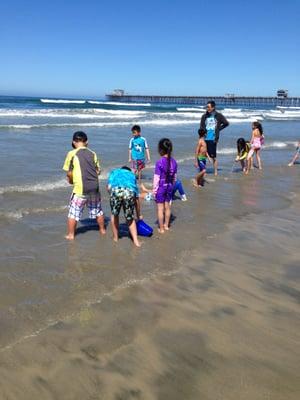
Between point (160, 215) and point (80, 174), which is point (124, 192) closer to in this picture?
point (80, 174)

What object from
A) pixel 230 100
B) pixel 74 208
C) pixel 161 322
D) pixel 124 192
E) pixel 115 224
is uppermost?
pixel 230 100

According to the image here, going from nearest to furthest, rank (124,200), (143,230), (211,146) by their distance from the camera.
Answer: (124,200)
(143,230)
(211,146)

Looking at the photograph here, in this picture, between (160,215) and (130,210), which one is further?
(160,215)

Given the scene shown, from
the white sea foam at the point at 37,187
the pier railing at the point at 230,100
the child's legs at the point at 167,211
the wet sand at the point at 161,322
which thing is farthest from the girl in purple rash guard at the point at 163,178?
the pier railing at the point at 230,100

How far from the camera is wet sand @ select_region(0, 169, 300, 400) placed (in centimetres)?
311

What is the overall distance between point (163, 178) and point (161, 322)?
2.96 m

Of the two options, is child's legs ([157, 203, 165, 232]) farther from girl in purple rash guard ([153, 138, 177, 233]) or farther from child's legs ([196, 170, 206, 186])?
child's legs ([196, 170, 206, 186])

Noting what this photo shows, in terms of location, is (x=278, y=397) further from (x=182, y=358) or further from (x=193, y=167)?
(x=193, y=167)

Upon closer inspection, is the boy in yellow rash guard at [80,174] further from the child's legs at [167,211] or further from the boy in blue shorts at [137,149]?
the boy in blue shorts at [137,149]

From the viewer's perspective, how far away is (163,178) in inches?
256

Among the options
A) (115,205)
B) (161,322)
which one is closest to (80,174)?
(115,205)

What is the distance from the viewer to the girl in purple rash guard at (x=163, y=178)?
254 inches

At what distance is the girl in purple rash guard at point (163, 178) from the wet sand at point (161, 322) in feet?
1.72

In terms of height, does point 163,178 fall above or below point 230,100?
below
